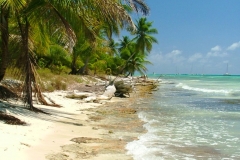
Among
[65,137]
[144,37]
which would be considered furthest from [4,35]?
[144,37]

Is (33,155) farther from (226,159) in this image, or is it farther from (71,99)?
(71,99)

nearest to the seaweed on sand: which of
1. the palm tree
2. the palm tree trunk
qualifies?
the palm tree trunk

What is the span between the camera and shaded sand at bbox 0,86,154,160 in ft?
19.2

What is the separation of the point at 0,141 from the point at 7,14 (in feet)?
14.9

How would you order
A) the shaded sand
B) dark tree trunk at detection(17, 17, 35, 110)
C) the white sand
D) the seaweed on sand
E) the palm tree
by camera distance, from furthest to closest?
the palm tree
dark tree trunk at detection(17, 17, 35, 110)
the seaweed on sand
the shaded sand
the white sand

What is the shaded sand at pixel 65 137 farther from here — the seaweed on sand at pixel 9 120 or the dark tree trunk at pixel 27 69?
the dark tree trunk at pixel 27 69

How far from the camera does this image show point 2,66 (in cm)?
969

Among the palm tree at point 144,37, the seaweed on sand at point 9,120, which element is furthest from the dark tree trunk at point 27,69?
the palm tree at point 144,37

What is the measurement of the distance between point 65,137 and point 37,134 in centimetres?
64

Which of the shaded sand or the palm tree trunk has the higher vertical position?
the palm tree trunk

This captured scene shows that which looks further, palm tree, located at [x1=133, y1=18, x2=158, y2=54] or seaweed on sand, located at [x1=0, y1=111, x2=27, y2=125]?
palm tree, located at [x1=133, y1=18, x2=158, y2=54]

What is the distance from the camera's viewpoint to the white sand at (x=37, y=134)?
221 inches

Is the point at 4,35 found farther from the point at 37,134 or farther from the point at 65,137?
the point at 65,137

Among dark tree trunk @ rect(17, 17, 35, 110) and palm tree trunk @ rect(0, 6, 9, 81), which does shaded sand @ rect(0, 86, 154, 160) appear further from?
palm tree trunk @ rect(0, 6, 9, 81)
